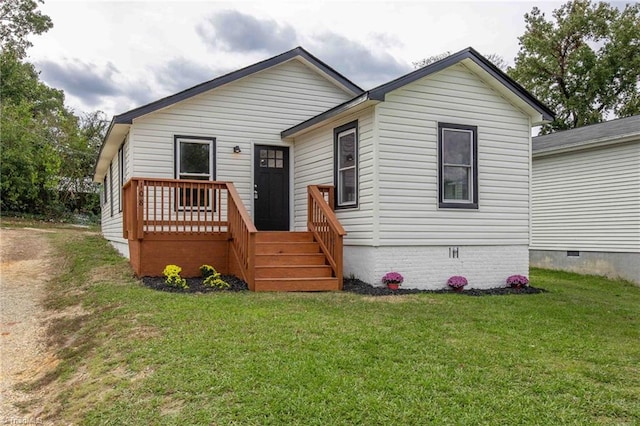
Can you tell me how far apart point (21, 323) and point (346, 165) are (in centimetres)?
568

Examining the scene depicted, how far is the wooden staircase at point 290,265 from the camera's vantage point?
7.81 metres

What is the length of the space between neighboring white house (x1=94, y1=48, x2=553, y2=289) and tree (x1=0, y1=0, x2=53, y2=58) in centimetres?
2043

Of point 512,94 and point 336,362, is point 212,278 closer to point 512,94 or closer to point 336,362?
point 336,362

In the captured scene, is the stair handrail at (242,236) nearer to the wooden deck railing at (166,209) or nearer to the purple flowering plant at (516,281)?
the wooden deck railing at (166,209)

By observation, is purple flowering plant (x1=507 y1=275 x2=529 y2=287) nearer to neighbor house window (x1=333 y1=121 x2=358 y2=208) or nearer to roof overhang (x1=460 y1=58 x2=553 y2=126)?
roof overhang (x1=460 y1=58 x2=553 y2=126)

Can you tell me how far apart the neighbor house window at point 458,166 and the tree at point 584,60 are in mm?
19800

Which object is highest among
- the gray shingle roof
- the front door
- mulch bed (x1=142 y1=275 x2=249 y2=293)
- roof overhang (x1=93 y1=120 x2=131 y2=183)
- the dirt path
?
the gray shingle roof

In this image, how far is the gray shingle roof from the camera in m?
12.6

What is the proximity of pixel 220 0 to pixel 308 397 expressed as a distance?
408 inches

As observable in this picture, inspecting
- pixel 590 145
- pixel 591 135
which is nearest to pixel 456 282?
pixel 590 145

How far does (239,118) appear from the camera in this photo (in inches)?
413

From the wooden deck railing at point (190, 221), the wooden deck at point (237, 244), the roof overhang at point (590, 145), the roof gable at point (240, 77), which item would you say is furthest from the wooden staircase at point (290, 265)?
the roof overhang at point (590, 145)

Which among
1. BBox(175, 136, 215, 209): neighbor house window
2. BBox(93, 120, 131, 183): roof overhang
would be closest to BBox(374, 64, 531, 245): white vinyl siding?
BBox(175, 136, 215, 209): neighbor house window

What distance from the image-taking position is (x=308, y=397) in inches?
135
